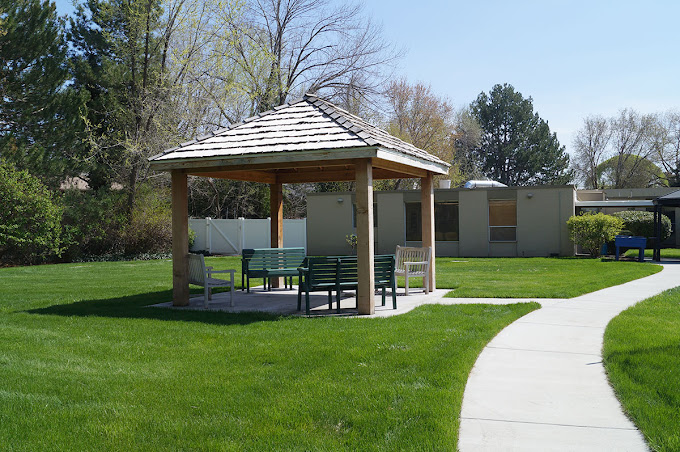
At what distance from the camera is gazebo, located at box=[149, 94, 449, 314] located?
397 inches

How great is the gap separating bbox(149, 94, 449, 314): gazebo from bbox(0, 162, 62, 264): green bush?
14483 mm

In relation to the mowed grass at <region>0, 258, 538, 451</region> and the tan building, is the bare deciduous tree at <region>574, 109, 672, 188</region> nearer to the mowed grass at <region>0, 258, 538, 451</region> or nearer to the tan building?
the tan building

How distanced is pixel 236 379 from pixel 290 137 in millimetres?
5662

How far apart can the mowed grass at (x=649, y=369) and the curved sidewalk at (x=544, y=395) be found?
0.36 feet

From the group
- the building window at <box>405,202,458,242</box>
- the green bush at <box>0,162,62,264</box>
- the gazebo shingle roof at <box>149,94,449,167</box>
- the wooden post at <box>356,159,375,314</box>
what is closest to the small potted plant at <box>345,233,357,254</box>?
the building window at <box>405,202,458,242</box>

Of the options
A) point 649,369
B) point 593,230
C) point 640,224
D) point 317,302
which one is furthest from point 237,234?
point 649,369

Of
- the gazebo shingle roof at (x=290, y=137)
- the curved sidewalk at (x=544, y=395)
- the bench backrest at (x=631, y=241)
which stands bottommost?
the curved sidewalk at (x=544, y=395)

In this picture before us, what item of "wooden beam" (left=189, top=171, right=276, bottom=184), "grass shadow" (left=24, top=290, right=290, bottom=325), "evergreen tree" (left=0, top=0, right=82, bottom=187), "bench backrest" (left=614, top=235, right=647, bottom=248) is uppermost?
"evergreen tree" (left=0, top=0, right=82, bottom=187)

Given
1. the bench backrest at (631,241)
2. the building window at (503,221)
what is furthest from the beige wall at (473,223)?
the bench backrest at (631,241)

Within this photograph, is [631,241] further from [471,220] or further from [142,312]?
[142,312]

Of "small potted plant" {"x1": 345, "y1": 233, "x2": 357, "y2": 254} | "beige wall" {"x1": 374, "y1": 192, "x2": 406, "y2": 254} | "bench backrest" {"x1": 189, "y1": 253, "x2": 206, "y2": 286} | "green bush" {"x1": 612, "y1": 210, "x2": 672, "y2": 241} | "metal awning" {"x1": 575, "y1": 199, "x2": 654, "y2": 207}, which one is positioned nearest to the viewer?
"bench backrest" {"x1": 189, "y1": 253, "x2": 206, "y2": 286}

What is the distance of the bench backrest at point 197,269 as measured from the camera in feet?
36.8

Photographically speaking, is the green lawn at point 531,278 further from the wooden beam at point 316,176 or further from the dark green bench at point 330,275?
the dark green bench at point 330,275

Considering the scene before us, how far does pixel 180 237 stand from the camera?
11.5 meters
